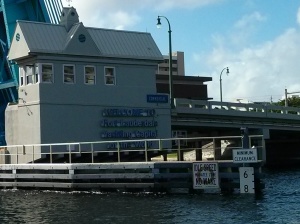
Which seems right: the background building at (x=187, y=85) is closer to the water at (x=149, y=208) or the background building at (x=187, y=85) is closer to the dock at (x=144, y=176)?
the dock at (x=144, y=176)

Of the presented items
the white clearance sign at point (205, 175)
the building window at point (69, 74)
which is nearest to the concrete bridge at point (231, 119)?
the building window at point (69, 74)

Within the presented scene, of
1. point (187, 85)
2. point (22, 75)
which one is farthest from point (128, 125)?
point (187, 85)

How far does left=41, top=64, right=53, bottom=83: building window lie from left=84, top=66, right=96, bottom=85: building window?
246 centimetres

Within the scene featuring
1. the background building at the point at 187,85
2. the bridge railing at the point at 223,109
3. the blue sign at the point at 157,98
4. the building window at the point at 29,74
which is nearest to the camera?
the building window at the point at 29,74

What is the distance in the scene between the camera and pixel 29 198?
100ft

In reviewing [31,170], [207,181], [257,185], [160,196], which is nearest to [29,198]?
[31,170]

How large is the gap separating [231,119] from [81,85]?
1820 cm

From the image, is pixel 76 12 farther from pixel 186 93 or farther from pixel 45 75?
A: pixel 186 93

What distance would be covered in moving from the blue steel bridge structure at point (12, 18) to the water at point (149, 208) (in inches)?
896

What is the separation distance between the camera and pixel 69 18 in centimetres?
4169

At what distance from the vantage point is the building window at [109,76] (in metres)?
42.0

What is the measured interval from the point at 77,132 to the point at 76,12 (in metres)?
8.17

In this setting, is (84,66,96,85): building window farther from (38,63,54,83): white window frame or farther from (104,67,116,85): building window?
(38,63,54,83): white window frame

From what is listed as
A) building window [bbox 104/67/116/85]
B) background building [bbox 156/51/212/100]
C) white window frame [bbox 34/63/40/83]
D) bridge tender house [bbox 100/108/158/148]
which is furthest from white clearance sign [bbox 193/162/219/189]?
background building [bbox 156/51/212/100]
